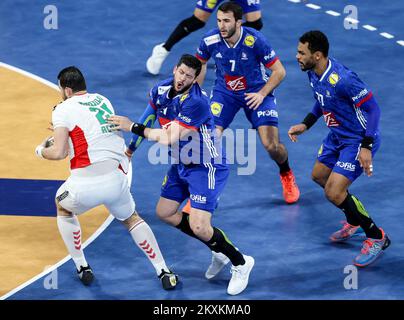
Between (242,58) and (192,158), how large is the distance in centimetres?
224

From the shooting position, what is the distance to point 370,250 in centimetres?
1217

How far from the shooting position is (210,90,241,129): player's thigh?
13.6m

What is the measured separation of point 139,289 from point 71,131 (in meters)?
1.82

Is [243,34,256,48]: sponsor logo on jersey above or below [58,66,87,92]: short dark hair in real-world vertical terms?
below

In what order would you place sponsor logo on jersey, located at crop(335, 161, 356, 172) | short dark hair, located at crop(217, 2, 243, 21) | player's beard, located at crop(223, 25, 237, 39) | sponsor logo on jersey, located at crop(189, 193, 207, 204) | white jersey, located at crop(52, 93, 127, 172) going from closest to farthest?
white jersey, located at crop(52, 93, 127, 172), sponsor logo on jersey, located at crop(189, 193, 207, 204), sponsor logo on jersey, located at crop(335, 161, 356, 172), short dark hair, located at crop(217, 2, 243, 21), player's beard, located at crop(223, 25, 237, 39)

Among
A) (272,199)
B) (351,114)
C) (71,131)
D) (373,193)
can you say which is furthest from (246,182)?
(71,131)

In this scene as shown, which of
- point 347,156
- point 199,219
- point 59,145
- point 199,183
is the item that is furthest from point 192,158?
point 347,156

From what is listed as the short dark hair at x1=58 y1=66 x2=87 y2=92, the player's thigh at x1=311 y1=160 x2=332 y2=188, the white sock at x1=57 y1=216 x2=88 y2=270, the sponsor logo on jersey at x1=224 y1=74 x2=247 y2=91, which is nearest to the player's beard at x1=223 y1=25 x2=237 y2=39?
the sponsor logo on jersey at x1=224 y1=74 x2=247 y2=91

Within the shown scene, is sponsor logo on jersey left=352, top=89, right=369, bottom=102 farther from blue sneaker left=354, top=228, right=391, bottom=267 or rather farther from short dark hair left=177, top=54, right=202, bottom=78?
short dark hair left=177, top=54, right=202, bottom=78

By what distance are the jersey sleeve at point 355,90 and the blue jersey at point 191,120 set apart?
1462mm

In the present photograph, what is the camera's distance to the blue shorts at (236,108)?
13.5 metres

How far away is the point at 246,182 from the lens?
14172mm

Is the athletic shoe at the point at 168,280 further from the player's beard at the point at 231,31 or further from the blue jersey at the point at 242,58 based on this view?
the player's beard at the point at 231,31

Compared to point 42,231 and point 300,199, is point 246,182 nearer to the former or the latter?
point 300,199
